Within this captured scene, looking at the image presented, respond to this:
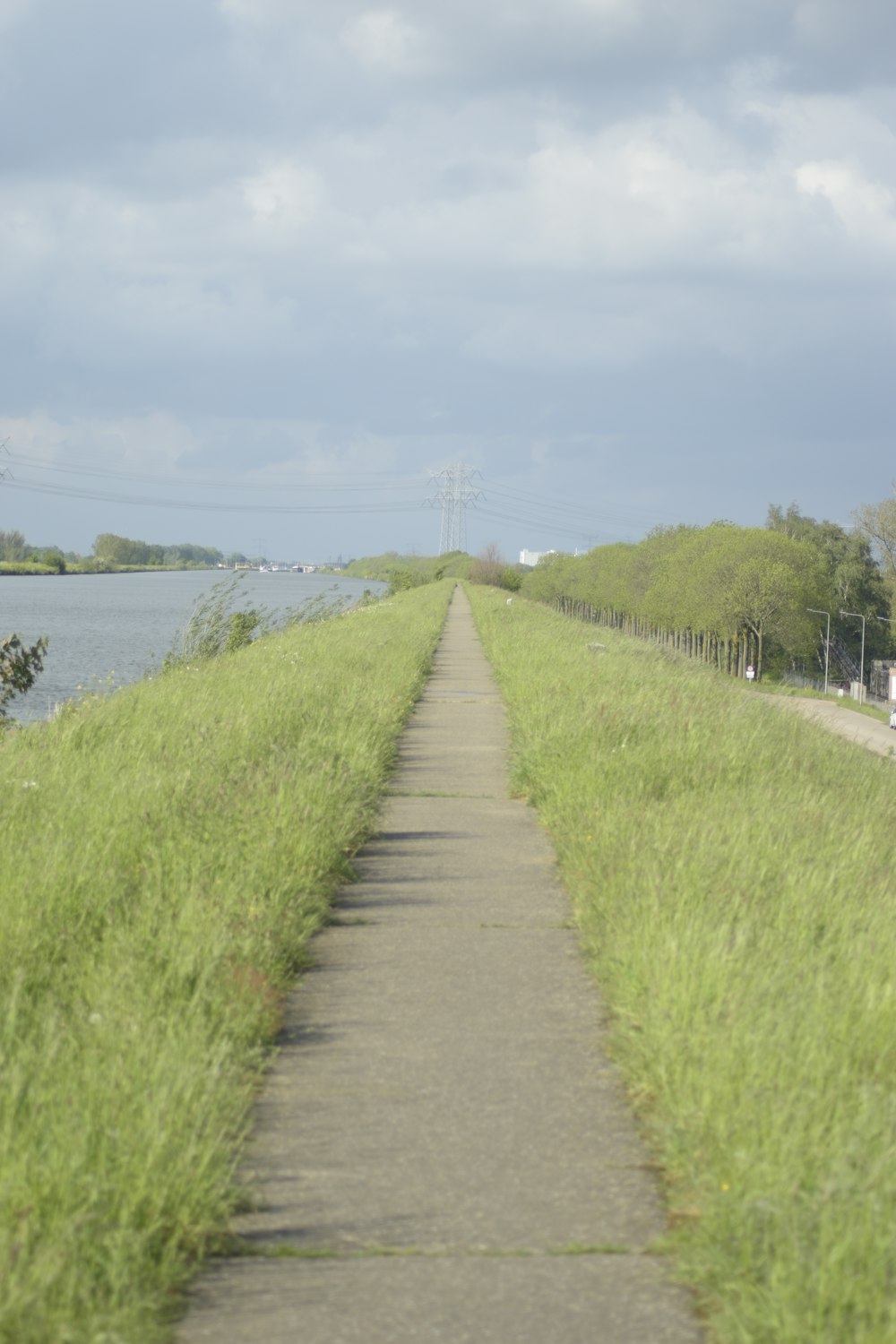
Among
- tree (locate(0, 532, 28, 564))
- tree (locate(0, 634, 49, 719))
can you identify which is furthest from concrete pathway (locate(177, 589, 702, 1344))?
tree (locate(0, 532, 28, 564))

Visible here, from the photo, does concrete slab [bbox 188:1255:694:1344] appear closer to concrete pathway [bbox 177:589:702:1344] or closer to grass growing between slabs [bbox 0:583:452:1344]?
concrete pathway [bbox 177:589:702:1344]

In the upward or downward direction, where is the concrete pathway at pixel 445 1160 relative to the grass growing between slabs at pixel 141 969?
downward

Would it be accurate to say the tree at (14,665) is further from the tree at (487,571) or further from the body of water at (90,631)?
the tree at (487,571)

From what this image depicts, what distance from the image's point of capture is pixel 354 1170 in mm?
3506

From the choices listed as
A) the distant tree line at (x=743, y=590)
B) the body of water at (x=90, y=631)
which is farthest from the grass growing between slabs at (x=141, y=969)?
the distant tree line at (x=743, y=590)

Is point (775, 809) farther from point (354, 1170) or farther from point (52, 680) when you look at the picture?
point (52, 680)

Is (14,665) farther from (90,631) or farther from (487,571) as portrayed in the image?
(487,571)

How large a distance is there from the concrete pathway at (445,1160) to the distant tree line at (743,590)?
196 ft

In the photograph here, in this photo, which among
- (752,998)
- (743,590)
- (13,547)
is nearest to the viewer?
(752,998)

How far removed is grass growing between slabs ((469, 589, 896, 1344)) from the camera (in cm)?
285

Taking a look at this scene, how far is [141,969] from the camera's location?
458cm

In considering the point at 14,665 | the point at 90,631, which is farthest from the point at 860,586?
the point at 14,665

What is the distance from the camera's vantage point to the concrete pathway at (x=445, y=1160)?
2871 millimetres

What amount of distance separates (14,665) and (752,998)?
13.3m
